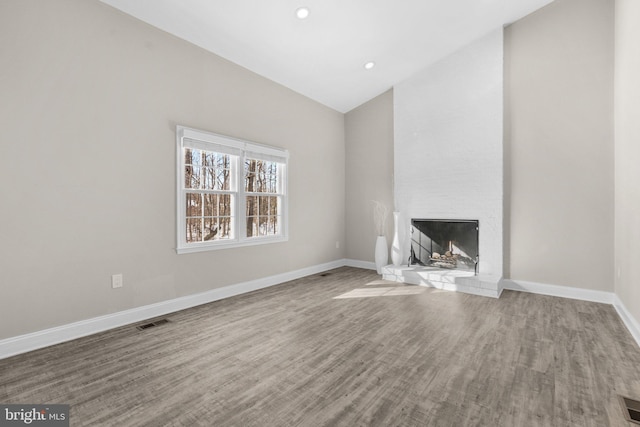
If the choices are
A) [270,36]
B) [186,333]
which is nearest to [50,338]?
[186,333]

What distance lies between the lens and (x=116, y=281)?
2963 millimetres

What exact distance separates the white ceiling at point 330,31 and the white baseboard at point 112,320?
3.00 meters

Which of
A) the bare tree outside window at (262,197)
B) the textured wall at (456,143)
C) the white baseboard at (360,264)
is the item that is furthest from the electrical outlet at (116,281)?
the textured wall at (456,143)

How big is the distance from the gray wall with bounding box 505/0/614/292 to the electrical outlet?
4.90 metres

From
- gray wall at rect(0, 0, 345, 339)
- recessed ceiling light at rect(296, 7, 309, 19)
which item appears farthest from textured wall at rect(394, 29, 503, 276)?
gray wall at rect(0, 0, 345, 339)

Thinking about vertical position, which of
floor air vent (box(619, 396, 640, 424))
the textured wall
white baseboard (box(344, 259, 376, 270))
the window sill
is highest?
the textured wall

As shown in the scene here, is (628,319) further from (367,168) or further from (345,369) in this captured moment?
(367,168)

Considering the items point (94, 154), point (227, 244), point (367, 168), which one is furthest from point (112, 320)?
point (367, 168)

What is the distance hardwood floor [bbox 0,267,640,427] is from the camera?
170cm

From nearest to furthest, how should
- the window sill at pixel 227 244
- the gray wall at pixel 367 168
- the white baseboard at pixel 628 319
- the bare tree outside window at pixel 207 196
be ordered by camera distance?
the white baseboard at pixel 628 319 → the window sill at pixel 227 244 → the bare tree outside window at pixel 207 196 → the gray wall at pixel 367 168

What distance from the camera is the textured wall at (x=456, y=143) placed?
4344 mm

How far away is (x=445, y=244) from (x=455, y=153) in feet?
4.72

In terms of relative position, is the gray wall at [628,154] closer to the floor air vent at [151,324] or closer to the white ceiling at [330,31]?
the white ceiling at [330,31]

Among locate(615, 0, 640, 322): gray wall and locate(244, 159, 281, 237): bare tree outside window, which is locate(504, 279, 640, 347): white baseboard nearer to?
locate(615, 0, 640, 322): gray wall
